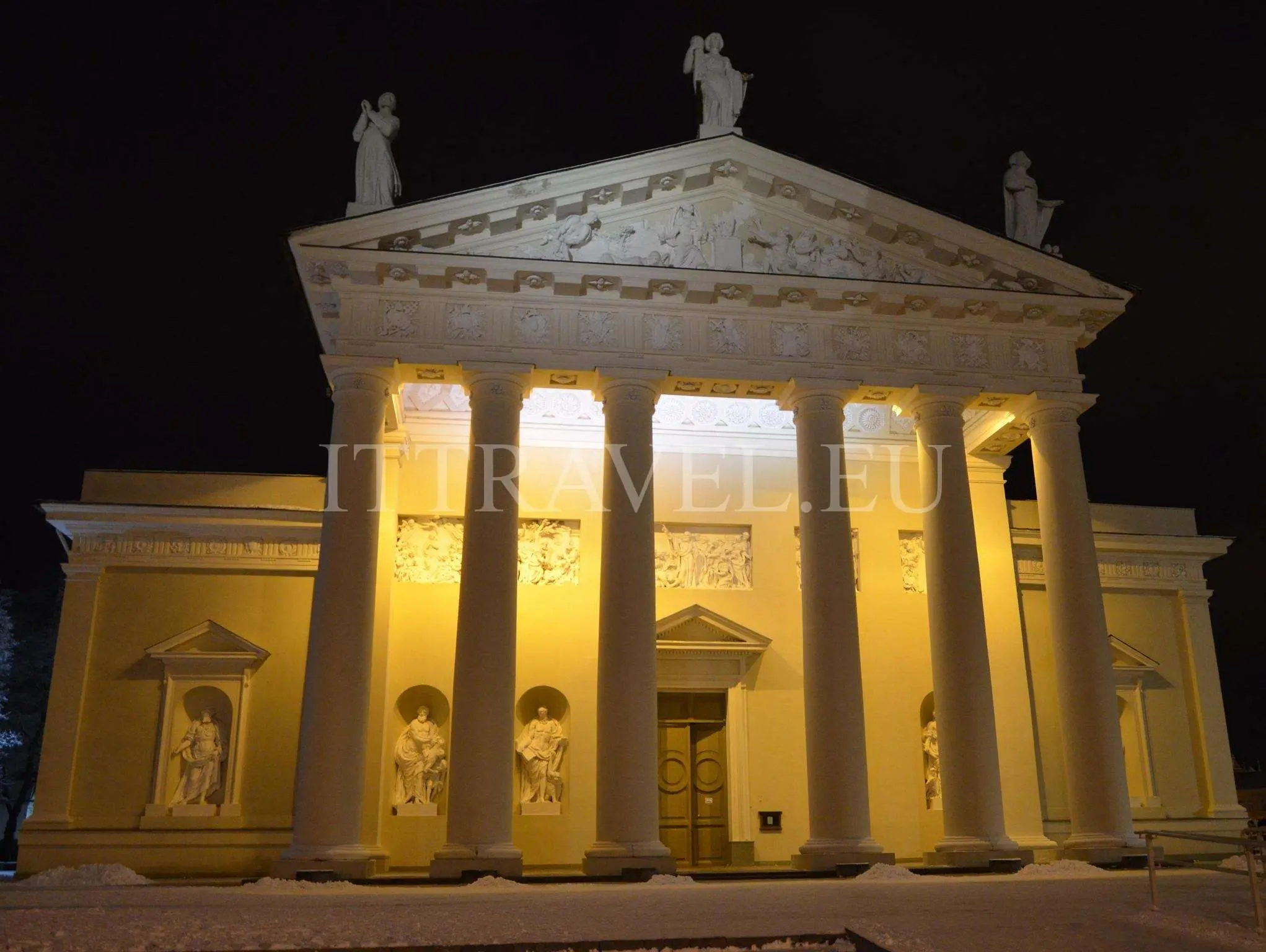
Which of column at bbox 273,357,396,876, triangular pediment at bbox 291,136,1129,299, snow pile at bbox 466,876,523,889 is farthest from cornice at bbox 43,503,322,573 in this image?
snow pile at bbox 466,876,523,889

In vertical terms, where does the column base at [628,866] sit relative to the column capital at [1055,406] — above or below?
below

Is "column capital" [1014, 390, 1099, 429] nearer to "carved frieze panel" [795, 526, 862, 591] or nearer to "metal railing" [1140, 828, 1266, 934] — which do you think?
"carved frieze panel" [795, 526, 862, 591]

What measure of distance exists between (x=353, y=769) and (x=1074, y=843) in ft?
35.9

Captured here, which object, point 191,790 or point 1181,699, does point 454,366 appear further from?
point 1181,699

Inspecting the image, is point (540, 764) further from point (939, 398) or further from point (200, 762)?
point (939, 398)

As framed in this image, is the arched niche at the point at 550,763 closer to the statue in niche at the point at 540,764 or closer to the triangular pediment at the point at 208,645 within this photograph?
the statue in niche at the point at 540,764

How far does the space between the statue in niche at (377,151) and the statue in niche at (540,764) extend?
31.2ft

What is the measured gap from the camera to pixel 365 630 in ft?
53.1

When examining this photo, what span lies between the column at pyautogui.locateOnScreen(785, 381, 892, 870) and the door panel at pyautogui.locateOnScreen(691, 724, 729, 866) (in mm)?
3477

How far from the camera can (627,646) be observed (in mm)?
16453

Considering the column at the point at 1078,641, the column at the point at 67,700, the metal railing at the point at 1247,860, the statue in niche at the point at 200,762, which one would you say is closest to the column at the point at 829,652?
the column at the point at 1078,641

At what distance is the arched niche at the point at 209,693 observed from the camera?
19.2 meters

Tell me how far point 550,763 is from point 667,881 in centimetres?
489

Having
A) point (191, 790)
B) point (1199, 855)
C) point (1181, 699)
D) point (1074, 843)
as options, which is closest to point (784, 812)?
point (1074, 843)
